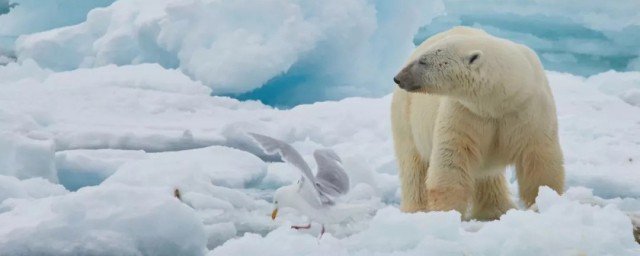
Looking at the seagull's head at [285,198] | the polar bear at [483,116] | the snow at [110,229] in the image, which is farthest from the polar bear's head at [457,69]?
the snow at [110,229]

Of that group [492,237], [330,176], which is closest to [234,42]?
[330,176]

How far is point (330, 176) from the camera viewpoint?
3395mm

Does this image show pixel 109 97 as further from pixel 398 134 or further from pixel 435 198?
pixel 435 198

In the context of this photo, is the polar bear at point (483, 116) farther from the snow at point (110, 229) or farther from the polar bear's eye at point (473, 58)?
the snow at point (110, 229)

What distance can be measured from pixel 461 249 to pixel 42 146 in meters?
3.51

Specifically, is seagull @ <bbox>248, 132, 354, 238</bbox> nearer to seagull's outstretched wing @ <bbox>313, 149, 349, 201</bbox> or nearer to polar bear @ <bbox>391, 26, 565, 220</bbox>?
seagull's outstretched wing @ <bbox>313, 149, 349, 201</bbox>

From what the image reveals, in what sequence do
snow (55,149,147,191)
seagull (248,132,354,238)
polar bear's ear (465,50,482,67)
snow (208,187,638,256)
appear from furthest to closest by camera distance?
snow (55,149,147,191), seagull (248,132,354,238), polar bear's ear (465,50,482,67), snow (208,187,638,256)

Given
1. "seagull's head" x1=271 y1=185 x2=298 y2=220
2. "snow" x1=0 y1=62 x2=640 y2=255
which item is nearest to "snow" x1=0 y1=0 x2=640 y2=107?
"snow" x1=0 y1=62 x2=640 y2=255

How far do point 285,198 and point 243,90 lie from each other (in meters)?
4.10

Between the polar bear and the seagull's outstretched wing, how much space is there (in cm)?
44

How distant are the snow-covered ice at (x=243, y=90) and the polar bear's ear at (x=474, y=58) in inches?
65.3

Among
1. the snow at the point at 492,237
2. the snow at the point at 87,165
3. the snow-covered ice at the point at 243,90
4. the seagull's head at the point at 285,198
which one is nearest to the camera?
the snow at the point at 492,237

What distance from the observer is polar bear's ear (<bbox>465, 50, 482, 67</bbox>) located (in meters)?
2.80

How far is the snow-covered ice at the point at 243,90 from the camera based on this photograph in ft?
Result: 17.2
